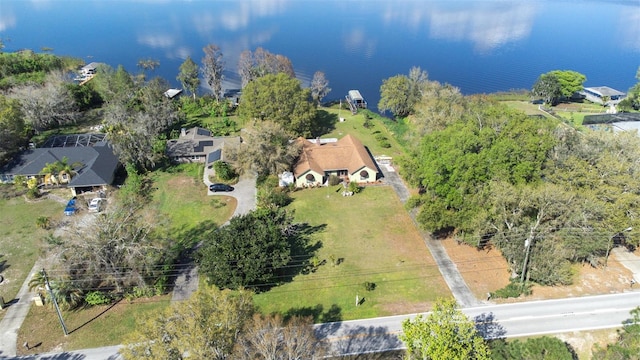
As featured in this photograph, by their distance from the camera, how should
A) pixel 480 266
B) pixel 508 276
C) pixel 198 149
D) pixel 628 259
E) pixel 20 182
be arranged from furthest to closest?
pixel 198 149 → pixel 20 182 → pixel 628 259 → pixel 480 266 → pixel 508 276

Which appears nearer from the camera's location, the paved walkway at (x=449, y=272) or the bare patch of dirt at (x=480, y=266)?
→ the paved walkway at (x=449, y=272)

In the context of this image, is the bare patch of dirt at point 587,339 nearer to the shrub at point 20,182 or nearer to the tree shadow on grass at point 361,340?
the tree shadow on grass at point 361,340

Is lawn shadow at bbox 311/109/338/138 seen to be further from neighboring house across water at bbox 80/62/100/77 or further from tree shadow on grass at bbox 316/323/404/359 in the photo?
neighboring house across water at bbox 80/62/100/77

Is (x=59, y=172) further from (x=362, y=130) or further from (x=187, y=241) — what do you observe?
(x=362, y=130)

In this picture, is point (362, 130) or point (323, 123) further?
point (323, 123)

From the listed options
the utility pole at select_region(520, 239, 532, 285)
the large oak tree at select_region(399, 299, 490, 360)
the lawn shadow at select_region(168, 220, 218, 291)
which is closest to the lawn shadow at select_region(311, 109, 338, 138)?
the lawn shadow at select_region(168, 220, 218, 291)

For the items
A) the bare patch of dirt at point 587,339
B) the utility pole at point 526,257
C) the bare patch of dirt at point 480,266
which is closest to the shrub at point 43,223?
the bare patch of dirt at point 480,266

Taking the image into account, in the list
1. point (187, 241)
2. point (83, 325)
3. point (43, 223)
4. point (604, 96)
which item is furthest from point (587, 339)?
point (604, 96)

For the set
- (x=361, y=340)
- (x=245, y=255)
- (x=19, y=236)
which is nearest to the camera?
(x=361, y=340)
